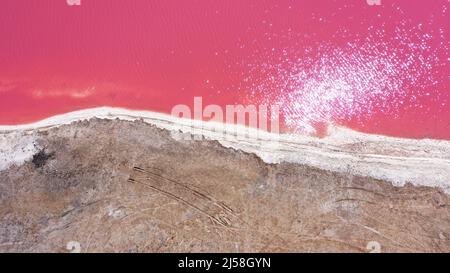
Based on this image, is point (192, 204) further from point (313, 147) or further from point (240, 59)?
point (240, 59)

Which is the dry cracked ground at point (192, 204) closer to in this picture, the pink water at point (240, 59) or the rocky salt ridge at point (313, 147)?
the rocky salt ridge at point (313, 147)

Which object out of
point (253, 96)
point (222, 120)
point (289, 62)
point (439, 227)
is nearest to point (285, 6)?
point (289, 62)

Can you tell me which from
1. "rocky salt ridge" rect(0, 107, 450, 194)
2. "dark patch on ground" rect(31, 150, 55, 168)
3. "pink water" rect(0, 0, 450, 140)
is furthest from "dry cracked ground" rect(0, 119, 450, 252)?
"pink water" rect(0, 0, 450, 140)

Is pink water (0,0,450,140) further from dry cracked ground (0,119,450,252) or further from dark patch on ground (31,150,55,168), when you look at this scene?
dry cracked ground (0,119,450,252)

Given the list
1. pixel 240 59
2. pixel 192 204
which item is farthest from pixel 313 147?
pixel 192 204

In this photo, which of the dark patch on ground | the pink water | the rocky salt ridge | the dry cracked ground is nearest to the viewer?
the dry cracked ground

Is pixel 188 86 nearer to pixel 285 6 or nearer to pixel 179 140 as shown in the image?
pixel 179 140
